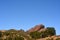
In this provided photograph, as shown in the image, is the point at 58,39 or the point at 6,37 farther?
the point at 58,39

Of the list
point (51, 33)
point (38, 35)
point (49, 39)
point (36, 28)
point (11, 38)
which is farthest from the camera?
point (36, 28)

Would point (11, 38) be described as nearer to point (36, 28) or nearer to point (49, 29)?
point (49, 29)

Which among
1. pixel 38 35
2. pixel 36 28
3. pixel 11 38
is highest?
pixel 36 28

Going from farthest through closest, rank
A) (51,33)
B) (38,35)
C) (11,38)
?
1. (51,33)
2. (38,35)
3. (11,38)

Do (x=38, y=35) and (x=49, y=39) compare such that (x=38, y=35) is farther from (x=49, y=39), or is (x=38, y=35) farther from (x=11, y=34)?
(x=11, y=34)

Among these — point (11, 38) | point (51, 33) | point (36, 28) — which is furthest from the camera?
point (36, 28)

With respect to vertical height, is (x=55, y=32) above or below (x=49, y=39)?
above

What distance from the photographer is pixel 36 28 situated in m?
A: 95.4

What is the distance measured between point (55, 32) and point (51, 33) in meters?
3.28

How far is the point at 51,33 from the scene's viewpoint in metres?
84.9

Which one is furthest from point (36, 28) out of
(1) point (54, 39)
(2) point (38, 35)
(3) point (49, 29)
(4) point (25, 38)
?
(4) point (25, 38)

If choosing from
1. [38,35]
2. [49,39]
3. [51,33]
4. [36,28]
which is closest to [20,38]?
[49,39]

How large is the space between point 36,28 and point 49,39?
32.2 metres

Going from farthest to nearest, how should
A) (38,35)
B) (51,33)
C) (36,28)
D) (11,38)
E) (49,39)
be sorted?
(36,28), (51,33), (38,35), (49,39), (11,38)
